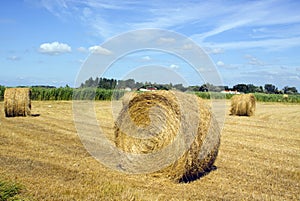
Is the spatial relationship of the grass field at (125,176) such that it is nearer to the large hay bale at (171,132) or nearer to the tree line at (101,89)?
the large hay bale at (171,132)

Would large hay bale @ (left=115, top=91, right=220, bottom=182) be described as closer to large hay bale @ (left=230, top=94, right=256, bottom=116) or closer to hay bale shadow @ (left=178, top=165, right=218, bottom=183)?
hay bale shadow @ (left=178, top=165, right=218, bottom=183)

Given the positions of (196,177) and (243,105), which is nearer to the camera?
(196,177)

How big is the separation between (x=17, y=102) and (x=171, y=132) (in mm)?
11471

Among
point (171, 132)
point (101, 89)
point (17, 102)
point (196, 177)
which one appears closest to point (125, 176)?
point (171, 132)

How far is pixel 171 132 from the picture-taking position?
676 cm

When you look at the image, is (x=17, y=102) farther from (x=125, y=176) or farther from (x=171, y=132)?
(x=171, y=132)

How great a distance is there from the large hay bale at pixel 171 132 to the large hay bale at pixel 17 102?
33.3 feet

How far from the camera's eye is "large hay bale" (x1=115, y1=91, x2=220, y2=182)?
21.0ft

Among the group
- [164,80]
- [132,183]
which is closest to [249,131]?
[164,80]

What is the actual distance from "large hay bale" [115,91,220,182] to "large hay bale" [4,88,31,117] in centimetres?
1015

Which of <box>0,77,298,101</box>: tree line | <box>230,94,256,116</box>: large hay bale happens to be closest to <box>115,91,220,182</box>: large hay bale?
<box>0,77,298,101</box>: tree line

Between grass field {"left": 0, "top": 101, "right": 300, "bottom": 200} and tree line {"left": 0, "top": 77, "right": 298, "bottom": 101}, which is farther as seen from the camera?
tree line {"left": 0, "top": 77, "right": 298, "bottom": 101}

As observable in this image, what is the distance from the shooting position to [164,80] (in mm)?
8117

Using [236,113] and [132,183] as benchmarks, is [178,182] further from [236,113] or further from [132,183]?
[236,113]
